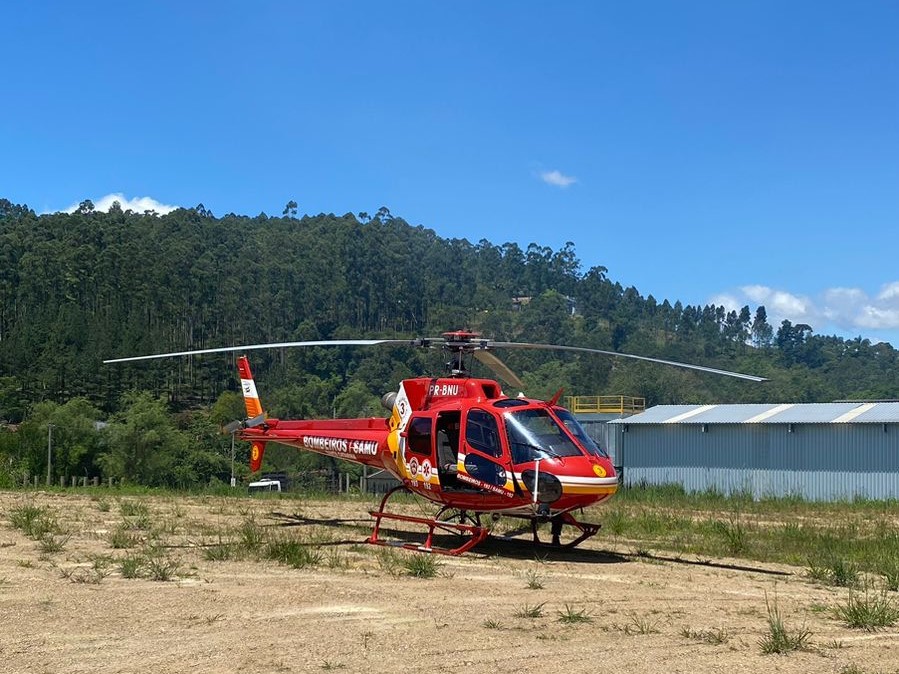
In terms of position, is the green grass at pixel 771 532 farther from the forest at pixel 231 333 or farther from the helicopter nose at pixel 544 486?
the forest at pixel 231 333

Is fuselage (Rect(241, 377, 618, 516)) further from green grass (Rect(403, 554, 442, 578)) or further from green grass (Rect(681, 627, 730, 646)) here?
green grass (Rect(681, 627, 730, 646))

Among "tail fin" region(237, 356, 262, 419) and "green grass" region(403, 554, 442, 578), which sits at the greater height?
"tail fin" region(237, 356, 262, 419)

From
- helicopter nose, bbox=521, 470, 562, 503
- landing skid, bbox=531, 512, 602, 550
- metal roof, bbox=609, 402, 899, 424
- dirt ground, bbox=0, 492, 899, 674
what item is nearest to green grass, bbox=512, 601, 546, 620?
dirt ground, bbox=0, 492, 899, 674

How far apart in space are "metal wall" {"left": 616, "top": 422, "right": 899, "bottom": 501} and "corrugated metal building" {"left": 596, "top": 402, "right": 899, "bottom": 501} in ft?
0.12

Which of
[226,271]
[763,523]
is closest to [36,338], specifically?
[226,271]

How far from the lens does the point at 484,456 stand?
13.0 m

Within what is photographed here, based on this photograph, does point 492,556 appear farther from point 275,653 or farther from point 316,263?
point 316,263

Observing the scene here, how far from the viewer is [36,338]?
99625mm

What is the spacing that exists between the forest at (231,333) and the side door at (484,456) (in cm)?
5233

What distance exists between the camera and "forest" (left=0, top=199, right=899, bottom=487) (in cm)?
7225

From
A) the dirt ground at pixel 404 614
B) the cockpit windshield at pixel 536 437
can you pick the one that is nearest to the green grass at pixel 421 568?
the dirt ground at pixel 404 614

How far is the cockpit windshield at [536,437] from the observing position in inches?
493

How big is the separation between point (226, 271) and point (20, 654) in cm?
12585

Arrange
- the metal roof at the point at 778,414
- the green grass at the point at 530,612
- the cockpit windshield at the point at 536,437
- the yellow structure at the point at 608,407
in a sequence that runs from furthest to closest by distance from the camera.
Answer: the yellow structure at the point at 608,407 → the metal roof at the point at 778,414 → the cockpit windshield at the point at 536,437 → the green grass at the point at 530,612
